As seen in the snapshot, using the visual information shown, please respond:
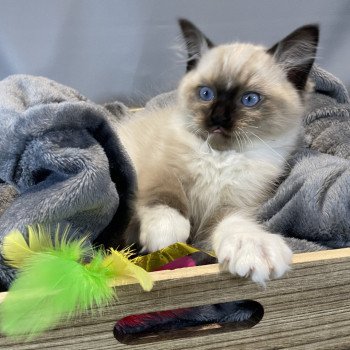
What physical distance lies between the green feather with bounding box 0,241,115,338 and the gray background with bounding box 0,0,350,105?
1101mm

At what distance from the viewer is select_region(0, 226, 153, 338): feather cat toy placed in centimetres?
74

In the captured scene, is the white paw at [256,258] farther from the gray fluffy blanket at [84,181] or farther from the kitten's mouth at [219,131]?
the kitten's mouth at [219,131]

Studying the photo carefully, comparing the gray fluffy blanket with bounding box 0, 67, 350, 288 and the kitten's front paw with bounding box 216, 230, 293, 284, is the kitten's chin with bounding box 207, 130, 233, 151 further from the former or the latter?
the kitten's front paw with bounding box 216, 230, 293, 284

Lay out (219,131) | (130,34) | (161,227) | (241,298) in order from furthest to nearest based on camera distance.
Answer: (130,34), (219,131), (161,227), (241,298)

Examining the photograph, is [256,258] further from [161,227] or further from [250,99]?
[250,99]

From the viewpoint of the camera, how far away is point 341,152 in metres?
1.30

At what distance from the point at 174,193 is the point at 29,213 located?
0.38 metres

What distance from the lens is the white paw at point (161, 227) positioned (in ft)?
3.22

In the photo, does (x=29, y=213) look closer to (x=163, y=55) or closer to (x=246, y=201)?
(x=246, y=201)

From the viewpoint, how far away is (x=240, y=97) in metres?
1.17

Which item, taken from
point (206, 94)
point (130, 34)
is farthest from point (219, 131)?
point (130, 34)

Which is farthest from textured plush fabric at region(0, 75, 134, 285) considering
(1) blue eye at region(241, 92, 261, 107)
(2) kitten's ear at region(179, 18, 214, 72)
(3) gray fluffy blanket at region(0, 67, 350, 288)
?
(2) kitten's ear at region(179, 18, 214, 72)

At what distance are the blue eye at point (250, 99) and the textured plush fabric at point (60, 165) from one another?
0.35 metres

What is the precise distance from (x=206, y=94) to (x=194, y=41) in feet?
0.68
